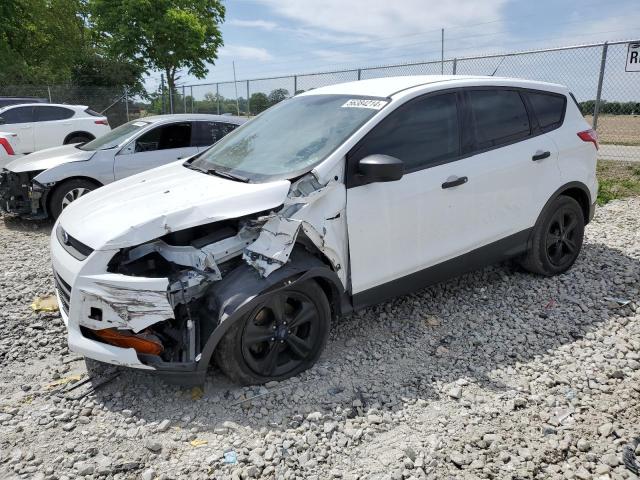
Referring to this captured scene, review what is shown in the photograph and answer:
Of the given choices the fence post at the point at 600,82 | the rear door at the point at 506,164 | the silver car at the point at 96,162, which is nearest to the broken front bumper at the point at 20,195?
the silver car at the point at 96,162

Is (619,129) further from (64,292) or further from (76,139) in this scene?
(76,139)

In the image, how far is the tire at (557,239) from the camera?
14.8ft

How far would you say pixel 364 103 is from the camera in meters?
3.62

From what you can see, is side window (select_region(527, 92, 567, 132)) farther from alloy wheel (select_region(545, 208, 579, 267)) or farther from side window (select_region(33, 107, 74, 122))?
side window (select_region(33, 107, 74, 122))

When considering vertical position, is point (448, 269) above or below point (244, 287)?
below

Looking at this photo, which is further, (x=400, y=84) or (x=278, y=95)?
(x=278, y=95)

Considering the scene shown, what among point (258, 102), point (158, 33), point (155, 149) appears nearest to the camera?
point (155, 149)

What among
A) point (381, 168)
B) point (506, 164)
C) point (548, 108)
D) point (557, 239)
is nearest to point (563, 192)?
point (557, 239)

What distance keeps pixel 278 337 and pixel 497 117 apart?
251cm

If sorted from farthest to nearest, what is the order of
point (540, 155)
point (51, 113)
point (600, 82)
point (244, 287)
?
point (51, 113) → point (600, 82) → point (540, 155) → point (244, 287)

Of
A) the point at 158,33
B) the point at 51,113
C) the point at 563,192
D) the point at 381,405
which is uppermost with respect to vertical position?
the point at 158,33

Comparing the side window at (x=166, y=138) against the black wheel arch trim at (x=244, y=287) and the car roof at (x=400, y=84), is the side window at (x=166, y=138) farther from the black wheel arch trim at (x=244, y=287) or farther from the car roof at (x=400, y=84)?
the black wheel arch trim at (x=244, y=287)

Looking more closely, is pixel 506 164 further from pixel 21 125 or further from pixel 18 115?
pixel 18 115

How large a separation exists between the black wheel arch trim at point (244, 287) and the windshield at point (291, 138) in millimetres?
604
